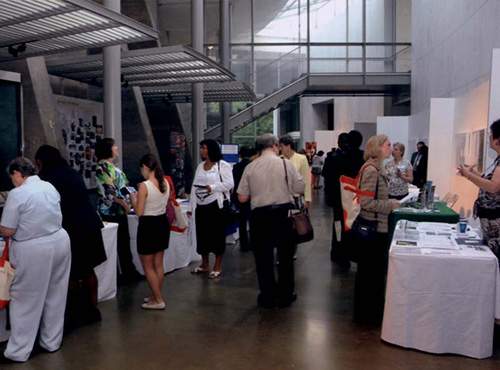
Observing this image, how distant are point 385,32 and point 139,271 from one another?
16460 mm

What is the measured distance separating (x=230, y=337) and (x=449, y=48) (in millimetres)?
9830

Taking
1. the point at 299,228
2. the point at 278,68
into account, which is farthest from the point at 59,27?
the point at 278,68

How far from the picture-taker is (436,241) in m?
4.45

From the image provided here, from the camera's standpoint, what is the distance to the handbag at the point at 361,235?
15.2ft

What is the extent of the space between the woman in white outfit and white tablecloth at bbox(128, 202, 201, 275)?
2187 millimetres

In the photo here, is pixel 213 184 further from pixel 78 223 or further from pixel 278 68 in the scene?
pixel 278 68

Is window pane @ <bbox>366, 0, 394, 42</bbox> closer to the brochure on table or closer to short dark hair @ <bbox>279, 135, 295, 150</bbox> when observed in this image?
short dark hair @ <bbox>279, 135, 295, 150</bbox>

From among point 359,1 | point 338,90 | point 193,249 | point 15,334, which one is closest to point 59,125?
point 193,249

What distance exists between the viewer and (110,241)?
17.5 feet

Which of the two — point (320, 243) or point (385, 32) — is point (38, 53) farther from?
point (385, 32)

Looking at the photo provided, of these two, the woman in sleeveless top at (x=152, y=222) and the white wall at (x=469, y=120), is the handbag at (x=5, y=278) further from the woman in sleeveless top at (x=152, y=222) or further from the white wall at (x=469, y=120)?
the white wall at (x=469, y=120)

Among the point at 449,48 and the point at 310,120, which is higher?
the point at 449,48

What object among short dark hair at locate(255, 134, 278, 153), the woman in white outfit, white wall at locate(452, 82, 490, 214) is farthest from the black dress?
white wall at locate(452, 82, 490, 214)

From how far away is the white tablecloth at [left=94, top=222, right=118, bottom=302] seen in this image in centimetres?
531
